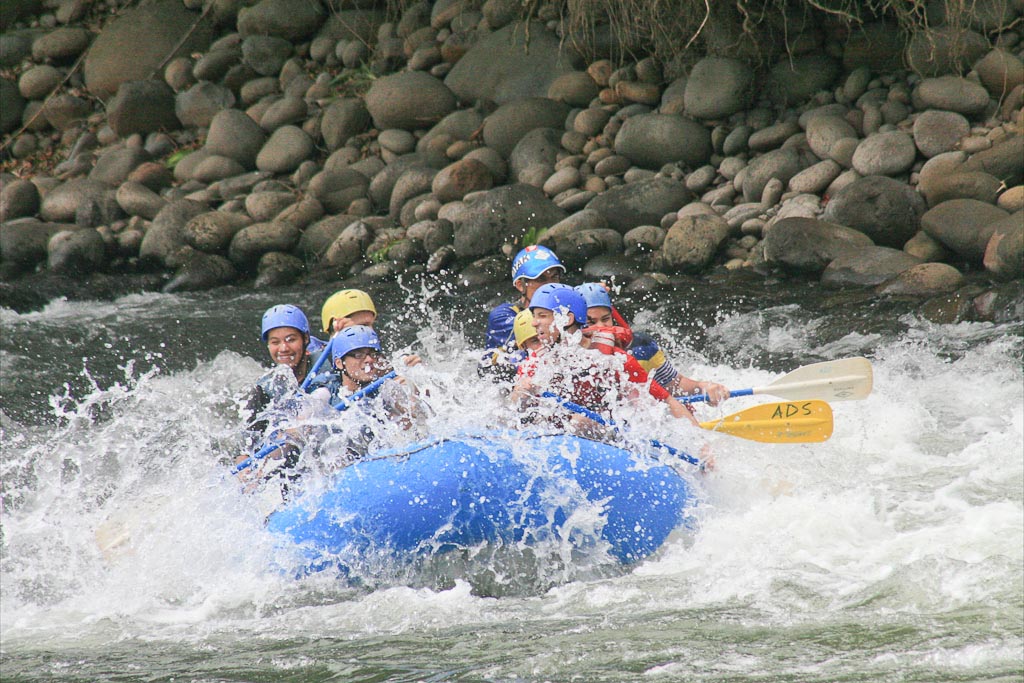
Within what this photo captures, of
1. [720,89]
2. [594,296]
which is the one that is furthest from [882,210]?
[594,296]

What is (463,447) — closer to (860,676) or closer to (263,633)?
(263,633)

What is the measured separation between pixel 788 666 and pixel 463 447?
1.57m

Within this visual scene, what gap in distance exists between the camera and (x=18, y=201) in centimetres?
1201

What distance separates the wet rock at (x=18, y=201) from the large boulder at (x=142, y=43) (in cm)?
224

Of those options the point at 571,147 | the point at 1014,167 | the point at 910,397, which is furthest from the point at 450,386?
the point at 571,147

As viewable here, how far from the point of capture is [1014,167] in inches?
325

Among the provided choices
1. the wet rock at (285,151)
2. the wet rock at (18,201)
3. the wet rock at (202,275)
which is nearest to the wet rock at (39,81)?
the wet rock at (18,201)

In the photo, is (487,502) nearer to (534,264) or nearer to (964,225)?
(534,264)

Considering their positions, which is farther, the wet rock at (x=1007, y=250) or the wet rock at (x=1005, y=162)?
the wet rock at (x=1005, y=162)

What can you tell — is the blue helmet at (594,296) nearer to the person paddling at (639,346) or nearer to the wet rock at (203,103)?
the person paddling at (639,346)

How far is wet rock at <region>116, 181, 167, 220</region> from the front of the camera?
1151 centimetres

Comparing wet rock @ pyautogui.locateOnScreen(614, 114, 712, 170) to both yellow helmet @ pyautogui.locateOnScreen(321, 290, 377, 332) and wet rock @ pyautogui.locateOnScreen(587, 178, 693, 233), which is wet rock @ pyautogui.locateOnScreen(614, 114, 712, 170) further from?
yellow helmet @ pyautogui.locateOnScreen(321, 290, 377, 332)

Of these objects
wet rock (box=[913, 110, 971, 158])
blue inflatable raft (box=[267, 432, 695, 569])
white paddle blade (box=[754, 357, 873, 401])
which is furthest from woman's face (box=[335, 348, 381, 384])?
wet rock (box=[913, 110, 971, 158])

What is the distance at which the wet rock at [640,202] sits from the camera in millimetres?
9539
